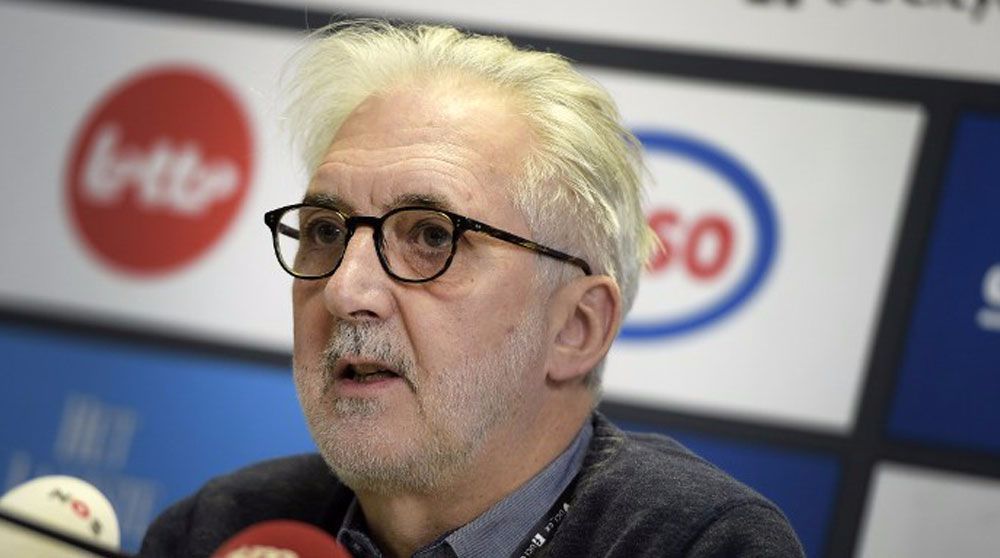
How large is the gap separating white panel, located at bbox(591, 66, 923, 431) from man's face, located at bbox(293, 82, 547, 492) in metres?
1.11

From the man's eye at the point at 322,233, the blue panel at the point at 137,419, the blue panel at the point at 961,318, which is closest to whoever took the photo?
the man's eye at the point at 322,233

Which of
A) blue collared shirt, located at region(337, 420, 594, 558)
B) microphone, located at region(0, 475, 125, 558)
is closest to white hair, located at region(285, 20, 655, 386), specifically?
blue collared shirt, located at region(337, 420, 594, 558)

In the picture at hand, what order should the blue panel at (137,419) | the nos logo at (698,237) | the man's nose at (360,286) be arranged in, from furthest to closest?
1. the blue panel at (137,419)
2. the nos logo at (698,237)
3. the man's nose at (360,286)

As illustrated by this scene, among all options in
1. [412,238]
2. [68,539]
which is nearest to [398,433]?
[412,238]

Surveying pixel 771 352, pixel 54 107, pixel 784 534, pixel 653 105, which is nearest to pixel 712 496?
pixel 784 534

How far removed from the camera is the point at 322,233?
5.19 ft

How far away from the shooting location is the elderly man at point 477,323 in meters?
1.48

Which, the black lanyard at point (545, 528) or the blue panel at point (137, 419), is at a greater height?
the black lanyard at point (545, 528)

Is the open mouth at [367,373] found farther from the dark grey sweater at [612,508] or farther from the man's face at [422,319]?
the dark grey sweater at [612,508]

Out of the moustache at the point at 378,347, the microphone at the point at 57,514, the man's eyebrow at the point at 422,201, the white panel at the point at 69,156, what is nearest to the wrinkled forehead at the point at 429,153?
the man's eyebrow at the point at 422,201

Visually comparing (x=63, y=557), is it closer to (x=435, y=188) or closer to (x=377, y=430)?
(x=377, y=430)

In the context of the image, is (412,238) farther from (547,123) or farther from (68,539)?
(68,539)

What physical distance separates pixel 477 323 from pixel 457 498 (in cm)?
18

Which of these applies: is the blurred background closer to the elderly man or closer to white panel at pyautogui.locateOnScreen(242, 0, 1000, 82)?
white panel at pyautogui.locateOnScreen(242, 0, 1000, 82)
